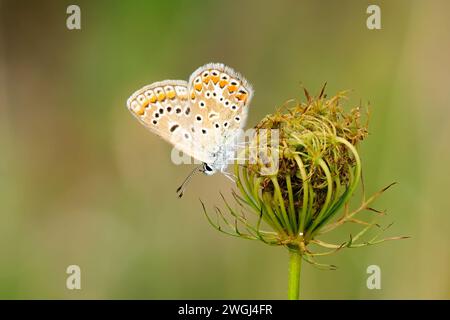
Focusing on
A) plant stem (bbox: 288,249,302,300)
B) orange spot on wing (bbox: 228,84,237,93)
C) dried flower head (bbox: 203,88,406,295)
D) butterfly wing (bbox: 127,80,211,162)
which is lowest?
plant stem (bbox: 288,249,302,300)

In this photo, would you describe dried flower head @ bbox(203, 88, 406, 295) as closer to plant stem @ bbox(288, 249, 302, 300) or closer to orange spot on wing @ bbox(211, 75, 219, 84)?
plant stem @ bbox(288, 249, 302, 300)

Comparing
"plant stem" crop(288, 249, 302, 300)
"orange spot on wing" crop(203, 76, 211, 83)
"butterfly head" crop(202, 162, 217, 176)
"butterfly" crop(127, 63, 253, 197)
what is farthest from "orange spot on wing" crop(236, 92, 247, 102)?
"plant stem" crop(288, 249, 302, 300)

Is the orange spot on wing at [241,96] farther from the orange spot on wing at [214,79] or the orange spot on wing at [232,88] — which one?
the orange spot on wing at [214,79]

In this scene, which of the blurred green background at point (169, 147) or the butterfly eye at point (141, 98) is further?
the blurred green background at point (169, 147)

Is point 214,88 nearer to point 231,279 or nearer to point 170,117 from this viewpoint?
point 170,117

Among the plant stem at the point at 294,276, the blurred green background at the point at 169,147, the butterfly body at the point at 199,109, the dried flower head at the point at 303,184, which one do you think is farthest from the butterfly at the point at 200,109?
the blurred green background at the point at 169,147
